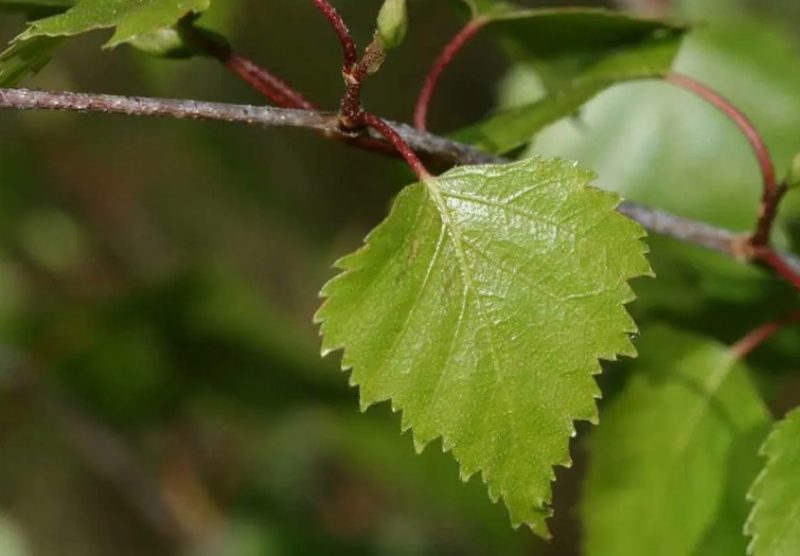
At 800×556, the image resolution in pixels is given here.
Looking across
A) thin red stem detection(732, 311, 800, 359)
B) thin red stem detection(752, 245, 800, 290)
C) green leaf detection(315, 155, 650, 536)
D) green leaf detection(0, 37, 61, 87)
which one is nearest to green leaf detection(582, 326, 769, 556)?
thin red stem detection(732, 311, 800, 359)

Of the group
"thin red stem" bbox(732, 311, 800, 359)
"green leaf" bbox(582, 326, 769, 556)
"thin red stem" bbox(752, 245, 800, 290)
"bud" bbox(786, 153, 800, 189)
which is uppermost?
"bud" bbox(786, 153, 800, 189)

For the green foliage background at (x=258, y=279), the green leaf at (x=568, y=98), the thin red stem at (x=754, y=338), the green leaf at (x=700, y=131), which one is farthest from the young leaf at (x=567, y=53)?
the green leaf at (x=700, y=131)

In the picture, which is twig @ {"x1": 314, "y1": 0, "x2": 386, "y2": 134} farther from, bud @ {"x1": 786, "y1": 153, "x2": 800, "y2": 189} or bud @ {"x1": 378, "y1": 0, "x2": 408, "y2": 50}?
bud @ {"x1": 786, "y1": 153, "x2": 800, "y2": 189}

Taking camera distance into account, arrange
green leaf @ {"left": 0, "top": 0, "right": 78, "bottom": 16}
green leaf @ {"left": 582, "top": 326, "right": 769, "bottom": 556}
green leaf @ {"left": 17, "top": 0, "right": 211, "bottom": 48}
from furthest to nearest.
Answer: green leaf @ {"left": 582, "top": 326, "right": 769, "bottom": 556}, green leaf @ {"left": 0, "top": 0, "right": 78, "bottom": 16}, green leaf @ {"left": 17, "top": 0, "right": 211, "bottom": 48}

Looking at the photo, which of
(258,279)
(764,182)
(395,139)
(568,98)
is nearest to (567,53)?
(568,98)

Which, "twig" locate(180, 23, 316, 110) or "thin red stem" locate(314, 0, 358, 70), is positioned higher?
"thin red stem" locate(314, 0, 358, 70)

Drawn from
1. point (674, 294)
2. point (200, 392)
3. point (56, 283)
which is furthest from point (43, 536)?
point (674, 294)
